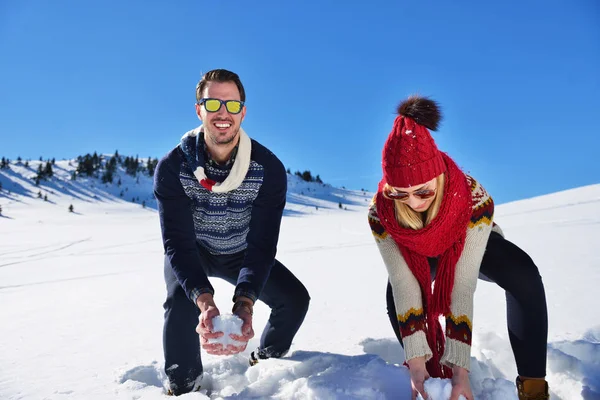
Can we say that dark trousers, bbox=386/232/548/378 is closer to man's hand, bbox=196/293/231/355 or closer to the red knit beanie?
the red knit beanie

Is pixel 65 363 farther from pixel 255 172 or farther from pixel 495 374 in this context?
pixel 495 374

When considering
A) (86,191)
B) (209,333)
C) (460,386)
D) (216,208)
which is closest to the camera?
(460,386)

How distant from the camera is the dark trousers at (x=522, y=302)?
1.84 meters

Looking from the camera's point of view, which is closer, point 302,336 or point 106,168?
point 302,336

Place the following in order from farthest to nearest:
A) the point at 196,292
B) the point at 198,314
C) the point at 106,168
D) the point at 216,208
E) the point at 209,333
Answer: the point at 106,168 → the point at 216,208 → the point at 198,314 → the point at 196,292 → the point at 209,333

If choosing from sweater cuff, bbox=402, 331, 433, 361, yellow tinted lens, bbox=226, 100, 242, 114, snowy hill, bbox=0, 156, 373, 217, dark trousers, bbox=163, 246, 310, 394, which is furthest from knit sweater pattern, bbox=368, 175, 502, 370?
snowy hill, bbox=0, 156, 373, 217

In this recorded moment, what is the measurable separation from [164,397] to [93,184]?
168 ft

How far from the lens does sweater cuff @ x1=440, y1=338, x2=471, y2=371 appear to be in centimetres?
175

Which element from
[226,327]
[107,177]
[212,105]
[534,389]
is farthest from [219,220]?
[107,177]

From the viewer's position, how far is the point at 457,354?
1.77m

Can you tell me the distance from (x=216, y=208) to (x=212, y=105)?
0.58 m

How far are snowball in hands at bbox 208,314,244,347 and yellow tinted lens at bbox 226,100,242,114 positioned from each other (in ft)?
3.64

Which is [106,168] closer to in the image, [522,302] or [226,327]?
[226,327]

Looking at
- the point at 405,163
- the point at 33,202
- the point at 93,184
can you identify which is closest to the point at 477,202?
the point at 405,163
